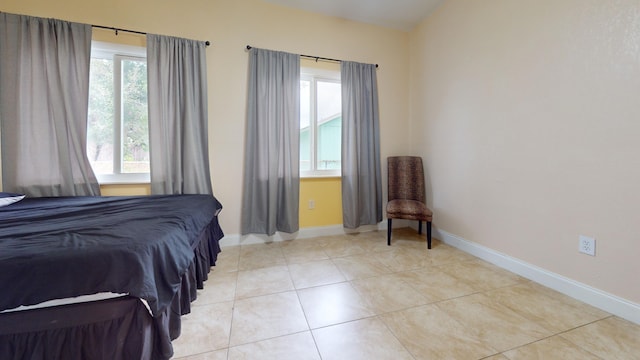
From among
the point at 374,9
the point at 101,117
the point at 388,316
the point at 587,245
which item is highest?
the point at 374,9

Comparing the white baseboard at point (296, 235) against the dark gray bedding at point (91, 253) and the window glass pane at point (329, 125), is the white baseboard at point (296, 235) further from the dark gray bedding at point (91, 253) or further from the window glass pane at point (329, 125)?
the dark gray bedding at point (91, 253)

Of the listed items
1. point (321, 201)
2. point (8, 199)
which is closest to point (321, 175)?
point (321, 201)

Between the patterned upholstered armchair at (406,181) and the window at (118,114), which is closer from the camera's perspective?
the window at (118,114)

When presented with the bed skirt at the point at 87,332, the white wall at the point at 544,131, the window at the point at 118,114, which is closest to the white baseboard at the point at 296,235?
the white wall at the point at 544,131

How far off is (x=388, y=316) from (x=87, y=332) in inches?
58.6

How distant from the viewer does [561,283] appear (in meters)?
1.69

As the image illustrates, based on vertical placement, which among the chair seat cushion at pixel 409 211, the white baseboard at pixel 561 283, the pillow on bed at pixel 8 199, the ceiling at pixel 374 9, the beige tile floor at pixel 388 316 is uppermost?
the ceiling at pixel 374 9

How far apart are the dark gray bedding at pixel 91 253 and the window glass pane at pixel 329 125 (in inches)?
72.2

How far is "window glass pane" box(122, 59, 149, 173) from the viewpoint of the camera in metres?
2.30

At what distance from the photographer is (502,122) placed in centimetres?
207

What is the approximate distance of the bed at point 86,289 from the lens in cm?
86

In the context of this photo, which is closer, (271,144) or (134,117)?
(134,117)

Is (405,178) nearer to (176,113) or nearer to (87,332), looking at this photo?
(176,113)

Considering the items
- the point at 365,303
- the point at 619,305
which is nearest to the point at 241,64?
the point at 365,303
